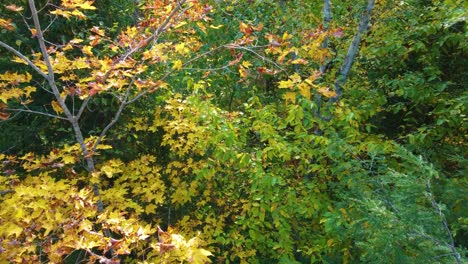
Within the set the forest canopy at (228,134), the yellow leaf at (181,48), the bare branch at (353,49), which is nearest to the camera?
the forest canopy at (228,134)

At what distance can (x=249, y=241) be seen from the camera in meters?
3.11

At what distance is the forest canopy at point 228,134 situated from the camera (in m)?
2.12

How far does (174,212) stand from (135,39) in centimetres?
168

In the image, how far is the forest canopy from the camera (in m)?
2.12

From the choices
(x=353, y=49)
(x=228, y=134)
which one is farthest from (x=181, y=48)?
(x=353, y=49)

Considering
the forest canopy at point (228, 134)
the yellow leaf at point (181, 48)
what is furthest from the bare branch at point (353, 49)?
the yellow leaf at point (181, 48)

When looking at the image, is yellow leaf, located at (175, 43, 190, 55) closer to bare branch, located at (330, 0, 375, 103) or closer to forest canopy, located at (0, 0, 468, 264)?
forest canopy, located at (0, 0, 468, 264)

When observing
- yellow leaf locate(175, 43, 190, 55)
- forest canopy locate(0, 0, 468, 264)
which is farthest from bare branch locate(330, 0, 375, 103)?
yellow leaf locate(175, 43, 190, 55)

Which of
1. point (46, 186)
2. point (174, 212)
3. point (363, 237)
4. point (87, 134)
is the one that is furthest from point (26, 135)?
point (363, 237)

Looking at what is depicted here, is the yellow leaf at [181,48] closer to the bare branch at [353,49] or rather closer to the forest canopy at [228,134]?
the forest canopy at [228,134]

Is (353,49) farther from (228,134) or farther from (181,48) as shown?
(181,48)

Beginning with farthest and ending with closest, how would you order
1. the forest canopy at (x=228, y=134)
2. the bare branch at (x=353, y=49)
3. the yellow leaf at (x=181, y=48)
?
the bare branch at (x=353, y=49)
the yellow leaf at (x=181, y=48)
the forest canopy at (x=228, y=134)

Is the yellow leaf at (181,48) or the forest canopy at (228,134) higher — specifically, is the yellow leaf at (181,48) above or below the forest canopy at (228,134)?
above

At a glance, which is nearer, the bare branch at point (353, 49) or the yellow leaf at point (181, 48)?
the yellow leaf at point (181, 48)
